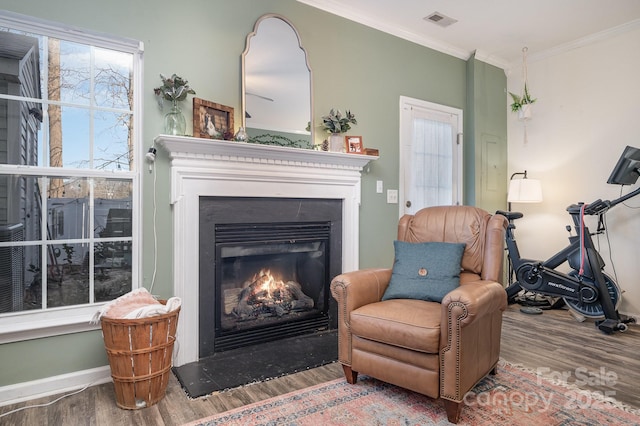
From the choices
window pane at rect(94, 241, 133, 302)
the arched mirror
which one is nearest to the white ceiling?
the arched mirror

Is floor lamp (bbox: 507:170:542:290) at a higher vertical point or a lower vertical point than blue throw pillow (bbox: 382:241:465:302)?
higher

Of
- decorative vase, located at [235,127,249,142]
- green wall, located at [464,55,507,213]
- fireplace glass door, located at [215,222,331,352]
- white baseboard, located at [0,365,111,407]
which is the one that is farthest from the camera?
green wall, located at [464,55,507,213]

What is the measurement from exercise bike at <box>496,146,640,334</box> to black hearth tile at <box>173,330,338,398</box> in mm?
2154

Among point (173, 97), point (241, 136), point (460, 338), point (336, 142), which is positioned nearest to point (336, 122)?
point (336, 142)

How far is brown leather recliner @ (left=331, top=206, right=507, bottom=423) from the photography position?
1.84m

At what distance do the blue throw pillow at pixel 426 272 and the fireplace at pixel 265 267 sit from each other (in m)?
0.86

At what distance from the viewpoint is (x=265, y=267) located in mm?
3029

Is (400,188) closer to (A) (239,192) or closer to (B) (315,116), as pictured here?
(B) (315,116)

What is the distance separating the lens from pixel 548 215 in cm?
432

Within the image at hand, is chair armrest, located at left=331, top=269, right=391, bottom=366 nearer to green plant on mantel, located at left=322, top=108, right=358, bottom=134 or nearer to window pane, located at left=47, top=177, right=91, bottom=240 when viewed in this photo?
green plant on mantel, located at left=322, top=108, right=358, bottom=134

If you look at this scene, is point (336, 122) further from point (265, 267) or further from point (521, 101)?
point (521, 101)

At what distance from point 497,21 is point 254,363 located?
11.8 ft

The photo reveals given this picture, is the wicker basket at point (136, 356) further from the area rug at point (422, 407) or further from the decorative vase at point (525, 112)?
the decorative vase at point (525, 112)

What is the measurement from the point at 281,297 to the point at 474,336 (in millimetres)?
1575
